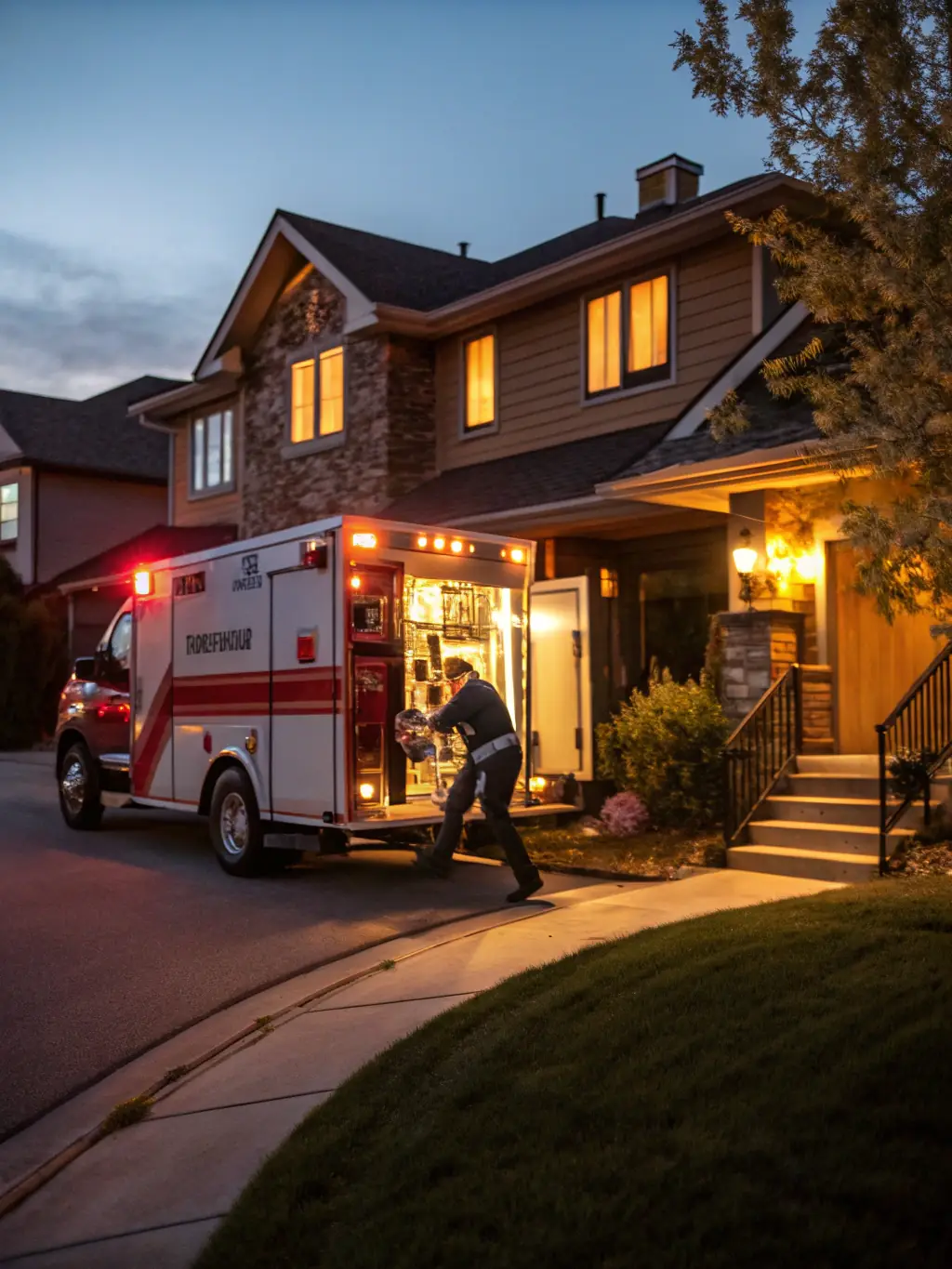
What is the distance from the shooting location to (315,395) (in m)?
21.0

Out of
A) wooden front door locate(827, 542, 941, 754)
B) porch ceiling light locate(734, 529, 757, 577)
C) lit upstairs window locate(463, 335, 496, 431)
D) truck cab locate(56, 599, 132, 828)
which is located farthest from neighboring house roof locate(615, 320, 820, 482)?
truck cab locate(56, 599, 132, 828)

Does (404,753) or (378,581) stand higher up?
(378,581)

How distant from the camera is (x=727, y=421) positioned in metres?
9.19

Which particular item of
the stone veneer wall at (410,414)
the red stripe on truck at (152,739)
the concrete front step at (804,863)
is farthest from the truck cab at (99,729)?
the concrete front step at (804,863)

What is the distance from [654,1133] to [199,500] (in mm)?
21694

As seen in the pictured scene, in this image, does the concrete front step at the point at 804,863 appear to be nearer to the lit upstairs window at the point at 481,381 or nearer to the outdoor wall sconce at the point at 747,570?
the outdoor wall sconce at the point at 747,570

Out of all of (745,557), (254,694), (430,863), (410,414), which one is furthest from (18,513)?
(430,863)

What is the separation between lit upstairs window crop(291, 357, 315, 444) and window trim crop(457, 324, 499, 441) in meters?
2.96

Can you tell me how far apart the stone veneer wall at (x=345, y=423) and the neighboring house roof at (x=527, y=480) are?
0.68 m

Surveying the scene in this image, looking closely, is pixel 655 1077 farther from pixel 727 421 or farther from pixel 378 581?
pixel 378 581

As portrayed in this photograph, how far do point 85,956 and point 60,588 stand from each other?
20.4 m

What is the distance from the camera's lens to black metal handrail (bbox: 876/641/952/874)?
1028cm

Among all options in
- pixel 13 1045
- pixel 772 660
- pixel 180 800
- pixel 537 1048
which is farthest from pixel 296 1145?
pixel 772 660

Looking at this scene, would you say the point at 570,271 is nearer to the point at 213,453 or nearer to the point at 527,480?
the point at 527,480
